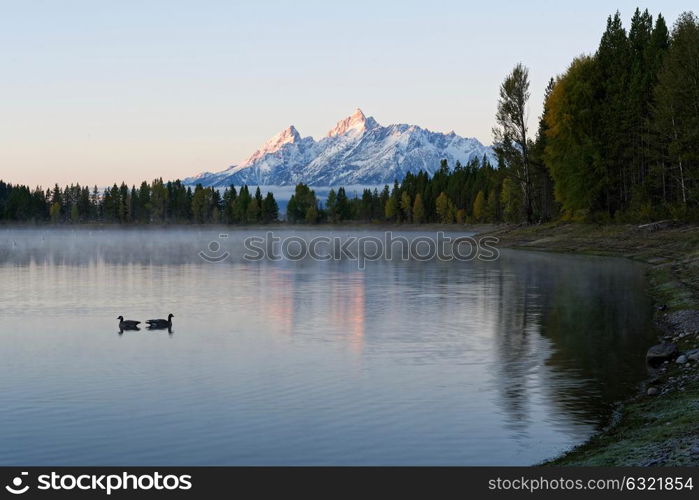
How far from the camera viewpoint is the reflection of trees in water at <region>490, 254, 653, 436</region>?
82.4 feet

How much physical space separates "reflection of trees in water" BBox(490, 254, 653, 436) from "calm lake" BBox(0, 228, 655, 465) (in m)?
0.13

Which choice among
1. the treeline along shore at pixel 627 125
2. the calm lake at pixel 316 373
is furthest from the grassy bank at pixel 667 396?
the treeline along shore at pixel 627 125

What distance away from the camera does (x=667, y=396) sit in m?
23.2

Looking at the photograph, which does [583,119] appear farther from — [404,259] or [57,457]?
[57,457]

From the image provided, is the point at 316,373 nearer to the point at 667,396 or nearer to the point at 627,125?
the point at 667,396

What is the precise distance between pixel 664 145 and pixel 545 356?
6435 centimetres

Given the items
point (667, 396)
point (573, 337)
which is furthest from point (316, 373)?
point (573, 337)

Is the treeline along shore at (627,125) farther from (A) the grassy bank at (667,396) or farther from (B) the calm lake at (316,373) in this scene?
(B) the calm lake at (316,373)

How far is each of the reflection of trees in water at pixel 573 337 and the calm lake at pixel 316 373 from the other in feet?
0.41

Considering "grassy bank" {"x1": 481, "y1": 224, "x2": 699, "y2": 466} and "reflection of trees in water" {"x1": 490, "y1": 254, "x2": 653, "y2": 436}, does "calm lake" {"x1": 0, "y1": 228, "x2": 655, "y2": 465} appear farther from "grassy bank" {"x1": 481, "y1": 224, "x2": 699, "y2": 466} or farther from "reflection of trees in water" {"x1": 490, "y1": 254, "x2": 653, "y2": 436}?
"grassy bank" {"x1": 481, "y1": 224, "x2": 699, "y2": 466}

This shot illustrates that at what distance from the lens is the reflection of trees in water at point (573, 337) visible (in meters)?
25.1

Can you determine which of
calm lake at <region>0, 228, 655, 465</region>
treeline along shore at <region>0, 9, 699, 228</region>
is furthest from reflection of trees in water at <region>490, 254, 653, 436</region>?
treeline along shore at <region>0, 9, 699, 228</region>

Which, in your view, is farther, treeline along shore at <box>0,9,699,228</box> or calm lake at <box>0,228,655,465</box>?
treeline along shore at <box>0,9,699,228</box>

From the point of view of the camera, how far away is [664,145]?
8894 cm
